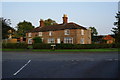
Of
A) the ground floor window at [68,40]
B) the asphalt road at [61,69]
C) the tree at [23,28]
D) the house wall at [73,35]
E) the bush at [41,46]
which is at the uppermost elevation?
the tree at [23,28]

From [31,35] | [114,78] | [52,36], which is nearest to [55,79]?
[114,78]

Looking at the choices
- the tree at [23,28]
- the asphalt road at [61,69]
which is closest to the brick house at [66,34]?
the asphalt road at [61,69]

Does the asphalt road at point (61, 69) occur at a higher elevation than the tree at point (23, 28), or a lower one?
lower

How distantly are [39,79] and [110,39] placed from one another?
201 feet

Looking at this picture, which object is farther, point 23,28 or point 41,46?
point 23,28

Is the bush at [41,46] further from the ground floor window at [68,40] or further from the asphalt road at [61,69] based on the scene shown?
the asphalt road at [61,69]

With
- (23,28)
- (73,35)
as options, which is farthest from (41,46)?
(23,28)

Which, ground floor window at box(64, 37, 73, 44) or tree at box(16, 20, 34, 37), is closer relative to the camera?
ground floor window at box(64, 37, 73, 44)

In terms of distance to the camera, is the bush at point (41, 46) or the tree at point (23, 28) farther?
the tree at point (23, 28)

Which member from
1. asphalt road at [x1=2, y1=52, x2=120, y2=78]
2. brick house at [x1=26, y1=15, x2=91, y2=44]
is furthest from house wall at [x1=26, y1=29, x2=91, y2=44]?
asphalt road at [x1=2, y1=52, x2=120, y2=78]

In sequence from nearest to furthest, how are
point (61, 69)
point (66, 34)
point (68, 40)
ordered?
1. point (61, 69)
2. point (68, 40)
3. point (66, 34)

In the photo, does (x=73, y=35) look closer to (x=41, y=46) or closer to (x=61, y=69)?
(x=41, y=46)

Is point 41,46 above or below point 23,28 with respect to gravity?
below

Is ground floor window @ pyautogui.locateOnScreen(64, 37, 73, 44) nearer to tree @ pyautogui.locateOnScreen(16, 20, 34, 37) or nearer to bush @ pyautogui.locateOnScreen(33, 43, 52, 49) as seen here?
bush @ pyautogui.locateOnScreen(33, 43, 52, 49)
